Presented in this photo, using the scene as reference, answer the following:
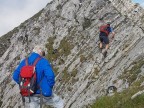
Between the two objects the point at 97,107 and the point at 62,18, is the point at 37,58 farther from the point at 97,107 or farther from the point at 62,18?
the point at 62,18

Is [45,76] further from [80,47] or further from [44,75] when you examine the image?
[80,47]

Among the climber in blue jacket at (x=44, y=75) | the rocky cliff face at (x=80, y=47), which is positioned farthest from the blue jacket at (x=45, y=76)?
the rocky cliff face at (x=80, y=47)

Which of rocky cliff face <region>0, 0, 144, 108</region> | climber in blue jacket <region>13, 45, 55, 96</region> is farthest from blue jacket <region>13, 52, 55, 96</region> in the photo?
rocky cliff face <region>0, 0, 144, 108</region>

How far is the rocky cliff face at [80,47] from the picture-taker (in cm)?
3007

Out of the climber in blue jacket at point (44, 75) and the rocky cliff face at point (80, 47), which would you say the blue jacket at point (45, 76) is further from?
the rocky cliff face at point (80, 47)

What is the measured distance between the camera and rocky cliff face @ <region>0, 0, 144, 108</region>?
30072mm

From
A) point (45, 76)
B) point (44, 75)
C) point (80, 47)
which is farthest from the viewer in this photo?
point (80, 47)

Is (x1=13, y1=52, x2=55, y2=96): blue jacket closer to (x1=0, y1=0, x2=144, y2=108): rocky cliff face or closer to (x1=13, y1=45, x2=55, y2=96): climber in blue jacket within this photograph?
(x1=13, y1=45, x2=55, y2=96): climber in blue jacket

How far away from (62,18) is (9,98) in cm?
1370

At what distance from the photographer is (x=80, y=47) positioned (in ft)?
141

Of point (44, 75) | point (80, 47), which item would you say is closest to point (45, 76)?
point (44, 75)

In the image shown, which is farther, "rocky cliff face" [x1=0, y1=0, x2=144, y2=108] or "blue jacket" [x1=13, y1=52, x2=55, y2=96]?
"rocky cliff face" [x1=0, y1=0, x2=144, y2=108]

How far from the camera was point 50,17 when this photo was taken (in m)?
53.9

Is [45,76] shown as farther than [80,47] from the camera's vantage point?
No
